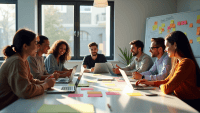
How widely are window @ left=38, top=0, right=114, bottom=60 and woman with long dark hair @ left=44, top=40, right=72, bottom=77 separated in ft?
5.56

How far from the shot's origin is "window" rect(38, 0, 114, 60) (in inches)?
196

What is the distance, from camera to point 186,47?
171 centimetres

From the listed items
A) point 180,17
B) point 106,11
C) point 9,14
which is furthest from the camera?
point 106,11

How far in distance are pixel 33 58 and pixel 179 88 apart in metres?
1.81

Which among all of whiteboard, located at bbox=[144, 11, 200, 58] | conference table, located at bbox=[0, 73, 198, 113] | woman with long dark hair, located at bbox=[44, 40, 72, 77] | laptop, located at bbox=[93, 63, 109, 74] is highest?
whiteboard, located at bbox=[144, 11, 200, 58]

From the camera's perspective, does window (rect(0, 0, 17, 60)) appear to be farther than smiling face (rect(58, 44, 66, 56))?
Yes

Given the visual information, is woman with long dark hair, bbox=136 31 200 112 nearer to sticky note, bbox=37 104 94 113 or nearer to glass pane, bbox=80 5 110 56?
sticky note, bbox=37 104 94 113

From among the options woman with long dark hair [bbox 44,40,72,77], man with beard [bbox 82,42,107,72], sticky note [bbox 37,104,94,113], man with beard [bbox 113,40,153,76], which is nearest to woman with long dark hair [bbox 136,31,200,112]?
sticky note [bbox 37,104,94,113]

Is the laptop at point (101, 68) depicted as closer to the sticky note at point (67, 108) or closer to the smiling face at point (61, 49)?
the smiling face at point (61, 49)

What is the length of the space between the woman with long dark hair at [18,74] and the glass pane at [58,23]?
3.38 metres

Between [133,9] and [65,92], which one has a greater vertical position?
[133,9]

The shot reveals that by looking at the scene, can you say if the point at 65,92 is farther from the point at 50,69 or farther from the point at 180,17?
the point at 180,17

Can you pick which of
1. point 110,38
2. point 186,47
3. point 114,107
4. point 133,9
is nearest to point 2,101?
point 114,107

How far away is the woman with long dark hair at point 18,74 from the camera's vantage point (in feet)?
4.56
